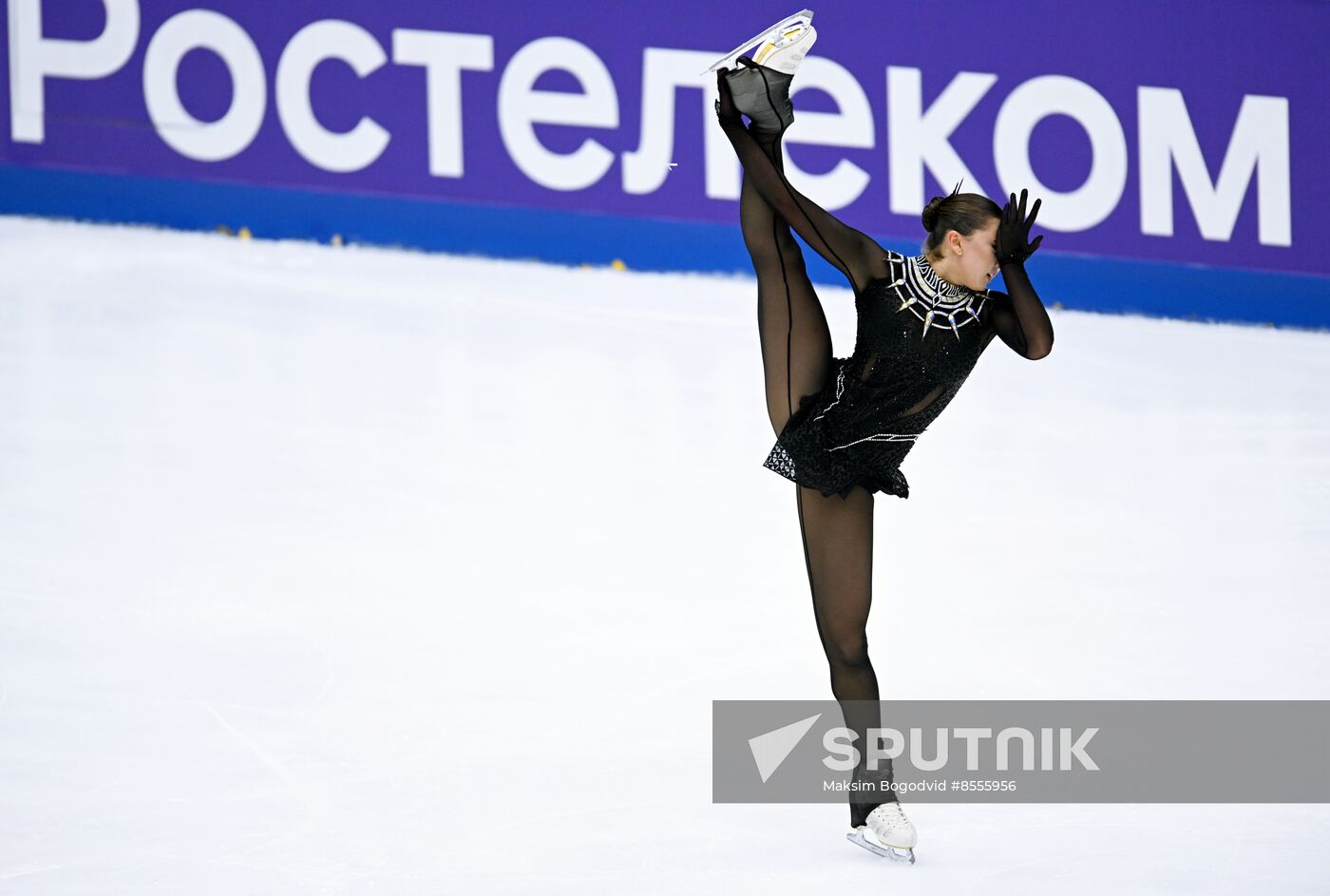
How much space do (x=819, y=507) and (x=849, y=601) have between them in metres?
0.20

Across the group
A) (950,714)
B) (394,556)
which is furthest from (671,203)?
(950,714)

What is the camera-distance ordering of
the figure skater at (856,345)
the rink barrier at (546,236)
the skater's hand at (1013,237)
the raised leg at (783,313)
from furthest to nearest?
the rink barrier at (546,236), the raised leg at (783,313), the figure skater at (856,345), the skater's hand at (1013,237)

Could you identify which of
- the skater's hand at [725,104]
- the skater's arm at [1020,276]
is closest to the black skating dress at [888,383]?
the skater's arm at [1020,276]

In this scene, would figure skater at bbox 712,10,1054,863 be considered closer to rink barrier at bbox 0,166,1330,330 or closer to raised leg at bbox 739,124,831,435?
raised leg at bbox 739,124,831,435

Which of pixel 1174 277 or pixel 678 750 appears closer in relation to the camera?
pixel 678 750

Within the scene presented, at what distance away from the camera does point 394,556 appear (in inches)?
189

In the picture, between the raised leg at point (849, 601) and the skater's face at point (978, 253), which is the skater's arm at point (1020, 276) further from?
the raised leg at point (849, 601)

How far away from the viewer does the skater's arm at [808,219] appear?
3268 millimetres

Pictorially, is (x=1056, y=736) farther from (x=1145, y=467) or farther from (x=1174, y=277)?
(x=1174, y=277)

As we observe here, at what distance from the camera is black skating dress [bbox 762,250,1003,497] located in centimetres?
329

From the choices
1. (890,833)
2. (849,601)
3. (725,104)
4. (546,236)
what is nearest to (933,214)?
(725,104)

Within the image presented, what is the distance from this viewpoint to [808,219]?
128 inches

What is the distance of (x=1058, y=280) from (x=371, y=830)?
19.8 feet

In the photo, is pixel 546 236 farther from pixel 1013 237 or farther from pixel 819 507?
pixel 1013 237
